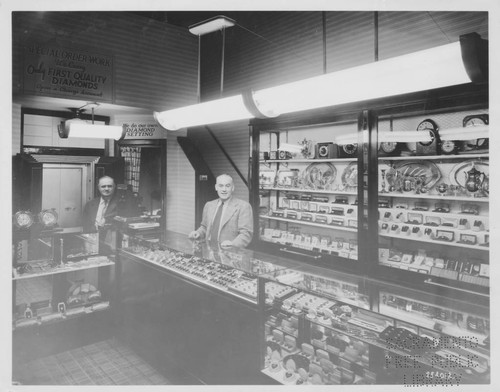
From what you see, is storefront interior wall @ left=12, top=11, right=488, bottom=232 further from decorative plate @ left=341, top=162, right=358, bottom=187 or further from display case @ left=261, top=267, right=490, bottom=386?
display case @ left=261, top=267, right=490, bottom=386

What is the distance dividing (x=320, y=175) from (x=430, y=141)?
1.30 m

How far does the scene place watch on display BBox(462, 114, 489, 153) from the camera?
2771 millimetres

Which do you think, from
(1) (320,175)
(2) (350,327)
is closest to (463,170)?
(1) (320,175)

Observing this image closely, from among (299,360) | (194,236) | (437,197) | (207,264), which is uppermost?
(437,197)

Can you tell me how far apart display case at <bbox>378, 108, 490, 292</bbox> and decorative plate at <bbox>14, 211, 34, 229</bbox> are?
123 inches

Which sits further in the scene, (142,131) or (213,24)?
(142,131)

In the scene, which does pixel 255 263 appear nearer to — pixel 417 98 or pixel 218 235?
pixel 218 235

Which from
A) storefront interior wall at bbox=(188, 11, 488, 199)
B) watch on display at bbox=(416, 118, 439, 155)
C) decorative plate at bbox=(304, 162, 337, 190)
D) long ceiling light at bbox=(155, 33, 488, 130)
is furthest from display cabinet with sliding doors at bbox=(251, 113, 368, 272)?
long ceiling light at bbox=(155, 33, 488, 130)

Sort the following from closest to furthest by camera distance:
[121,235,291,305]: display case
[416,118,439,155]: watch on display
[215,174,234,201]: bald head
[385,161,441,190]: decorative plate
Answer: [121,235,291,305]: display case
[416,118,439,155]: watch on display
[385,161,441,190]: decorative plate
[215,174,234,201]: bald head

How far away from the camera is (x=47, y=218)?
11.1 ft

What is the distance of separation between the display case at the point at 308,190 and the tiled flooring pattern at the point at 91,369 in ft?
6.04

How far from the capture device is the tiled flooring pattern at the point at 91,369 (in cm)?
289

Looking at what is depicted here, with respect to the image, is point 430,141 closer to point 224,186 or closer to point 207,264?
point 224,186

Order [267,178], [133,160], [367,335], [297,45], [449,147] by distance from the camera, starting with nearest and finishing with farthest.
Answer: [367,335] → [449,147] → [267,178] → [297,45] → [133,160]
